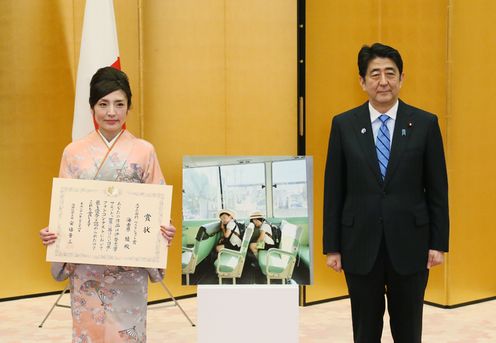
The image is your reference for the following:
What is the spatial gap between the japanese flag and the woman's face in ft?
5.99

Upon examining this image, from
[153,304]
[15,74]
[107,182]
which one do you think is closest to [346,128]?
[107,182]

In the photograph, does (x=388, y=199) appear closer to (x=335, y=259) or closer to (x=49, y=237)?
(x=335, y=259)

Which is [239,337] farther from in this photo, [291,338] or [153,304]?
[153,304]

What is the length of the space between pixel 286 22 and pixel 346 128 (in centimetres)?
239

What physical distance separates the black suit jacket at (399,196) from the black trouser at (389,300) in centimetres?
4

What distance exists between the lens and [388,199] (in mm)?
2809

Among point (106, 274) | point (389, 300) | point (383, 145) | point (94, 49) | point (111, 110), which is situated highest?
point (94, 49)

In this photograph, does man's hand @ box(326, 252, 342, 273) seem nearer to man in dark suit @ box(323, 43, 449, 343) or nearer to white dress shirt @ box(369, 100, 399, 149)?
man in dark suit @ box(323, 43, 449, 343)

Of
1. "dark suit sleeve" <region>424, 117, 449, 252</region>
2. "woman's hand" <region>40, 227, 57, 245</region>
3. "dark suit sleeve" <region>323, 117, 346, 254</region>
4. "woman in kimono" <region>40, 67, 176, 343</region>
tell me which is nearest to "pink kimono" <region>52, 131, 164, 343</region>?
"woman in kimono" <region>40, 67, 176, 343</region>

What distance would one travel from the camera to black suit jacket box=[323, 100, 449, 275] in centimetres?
280

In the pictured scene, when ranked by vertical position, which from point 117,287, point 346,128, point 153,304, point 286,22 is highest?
point 286,22

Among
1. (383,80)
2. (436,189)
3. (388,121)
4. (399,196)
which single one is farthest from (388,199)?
(383,80)

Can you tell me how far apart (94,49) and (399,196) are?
2.38 metres

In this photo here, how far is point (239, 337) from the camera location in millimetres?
3209
